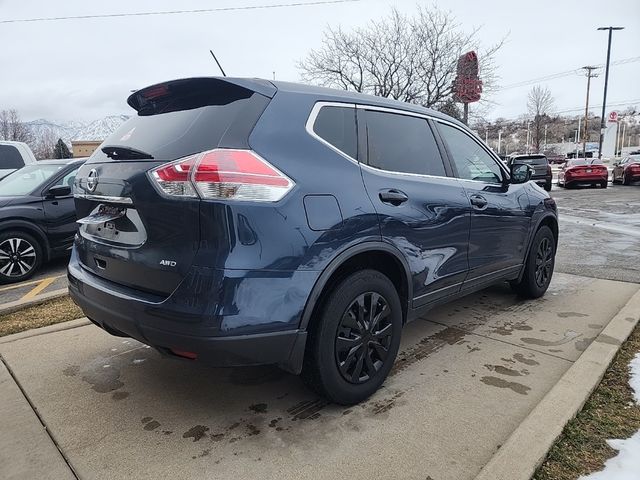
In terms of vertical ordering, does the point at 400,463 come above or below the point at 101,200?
below

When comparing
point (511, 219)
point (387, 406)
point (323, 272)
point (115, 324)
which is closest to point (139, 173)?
point (115, 324)

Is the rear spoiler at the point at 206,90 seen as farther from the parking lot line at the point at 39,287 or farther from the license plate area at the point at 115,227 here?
the parking lot line at the point at 39,287

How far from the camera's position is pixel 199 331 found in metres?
2.15

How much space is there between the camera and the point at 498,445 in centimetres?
237

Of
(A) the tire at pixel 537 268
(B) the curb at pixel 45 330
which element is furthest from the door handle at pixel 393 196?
(B) the curb at pixel 45 330

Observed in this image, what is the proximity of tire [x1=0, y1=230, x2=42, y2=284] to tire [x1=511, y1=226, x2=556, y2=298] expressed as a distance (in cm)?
583

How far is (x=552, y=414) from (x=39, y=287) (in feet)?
18.6

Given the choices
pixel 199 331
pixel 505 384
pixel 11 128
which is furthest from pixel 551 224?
pixel 11 128

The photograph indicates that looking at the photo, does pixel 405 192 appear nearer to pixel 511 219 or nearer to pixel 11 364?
pixel 511 219

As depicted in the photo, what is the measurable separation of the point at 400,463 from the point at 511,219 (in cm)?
257

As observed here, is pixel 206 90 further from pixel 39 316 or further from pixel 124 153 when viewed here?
pixel 39 316

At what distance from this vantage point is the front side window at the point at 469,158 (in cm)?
364

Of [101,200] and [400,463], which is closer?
[400,463]

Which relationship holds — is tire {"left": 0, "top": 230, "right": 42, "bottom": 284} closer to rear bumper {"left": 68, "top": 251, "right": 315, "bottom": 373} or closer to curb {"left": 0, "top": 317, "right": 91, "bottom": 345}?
curb {"left": 0, "top": 317, "right": 91, "bottom": 345}
